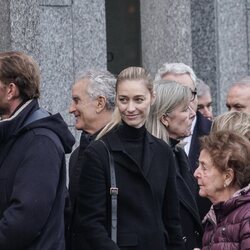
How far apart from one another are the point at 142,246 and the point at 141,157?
1.70 ft

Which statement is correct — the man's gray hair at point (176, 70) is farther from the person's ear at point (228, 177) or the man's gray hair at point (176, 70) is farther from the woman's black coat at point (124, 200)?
the person's ear at point (228, 177)

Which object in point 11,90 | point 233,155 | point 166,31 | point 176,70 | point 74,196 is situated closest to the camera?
point 233,155

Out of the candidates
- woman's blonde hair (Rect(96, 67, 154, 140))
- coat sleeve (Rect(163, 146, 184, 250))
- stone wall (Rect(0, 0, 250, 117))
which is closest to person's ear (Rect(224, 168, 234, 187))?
coat sleeve (Rect(163, 146, 184, 250))

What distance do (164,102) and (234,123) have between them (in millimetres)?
805

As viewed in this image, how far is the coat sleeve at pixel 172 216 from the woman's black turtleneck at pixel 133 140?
0.80 feet

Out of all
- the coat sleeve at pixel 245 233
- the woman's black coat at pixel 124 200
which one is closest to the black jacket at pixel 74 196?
the woman's black coat at pixel 124 200

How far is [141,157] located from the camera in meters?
6.41

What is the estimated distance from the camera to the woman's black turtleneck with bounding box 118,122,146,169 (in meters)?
6.38

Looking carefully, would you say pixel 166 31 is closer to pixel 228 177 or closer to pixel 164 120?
pixel 164 120

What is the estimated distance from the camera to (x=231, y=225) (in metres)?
5.38

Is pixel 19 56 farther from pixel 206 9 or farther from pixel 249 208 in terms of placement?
pixel 206 9

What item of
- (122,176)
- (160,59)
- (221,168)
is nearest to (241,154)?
(221,168)

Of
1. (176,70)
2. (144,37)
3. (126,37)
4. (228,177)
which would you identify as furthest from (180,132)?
(126,37)

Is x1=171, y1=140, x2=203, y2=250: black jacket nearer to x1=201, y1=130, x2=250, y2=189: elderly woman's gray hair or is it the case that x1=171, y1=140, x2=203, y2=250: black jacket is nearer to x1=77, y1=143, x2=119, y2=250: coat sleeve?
x1=77, y1=143, x2=119, y2=250: coat sleeve
